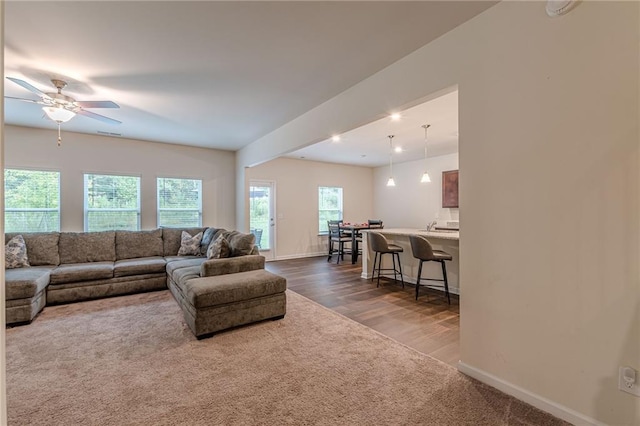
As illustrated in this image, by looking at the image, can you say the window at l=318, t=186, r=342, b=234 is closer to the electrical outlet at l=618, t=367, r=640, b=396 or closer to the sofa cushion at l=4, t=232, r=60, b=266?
the sofa cushion at l=4, t=232, r=60, b=266

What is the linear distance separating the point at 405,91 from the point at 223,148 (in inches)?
184

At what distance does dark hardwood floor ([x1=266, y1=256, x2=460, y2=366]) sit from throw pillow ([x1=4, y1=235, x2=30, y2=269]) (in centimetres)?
371

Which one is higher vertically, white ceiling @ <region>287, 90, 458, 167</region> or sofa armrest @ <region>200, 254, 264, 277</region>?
white ceiling @ <region>287, 90, 458, 167</region>

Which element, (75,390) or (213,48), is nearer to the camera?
(75,390)

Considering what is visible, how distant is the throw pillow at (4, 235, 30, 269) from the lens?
378 cm

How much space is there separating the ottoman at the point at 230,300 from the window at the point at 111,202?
2894 millimetres

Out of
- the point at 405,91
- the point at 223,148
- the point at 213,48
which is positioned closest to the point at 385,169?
the point at 223,148

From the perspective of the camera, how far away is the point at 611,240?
152cm

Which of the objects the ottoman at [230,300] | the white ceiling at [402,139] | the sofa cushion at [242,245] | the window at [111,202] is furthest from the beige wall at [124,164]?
the ottoman at [230,300]

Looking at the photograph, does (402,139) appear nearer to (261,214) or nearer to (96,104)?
(261,214)

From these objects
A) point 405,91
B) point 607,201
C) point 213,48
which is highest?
point 213,48

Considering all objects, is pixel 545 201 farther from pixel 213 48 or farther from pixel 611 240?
pixel 213 48

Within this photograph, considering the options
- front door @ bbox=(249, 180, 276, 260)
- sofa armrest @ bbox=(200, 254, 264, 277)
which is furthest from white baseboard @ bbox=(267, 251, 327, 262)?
sofa armrest @ bbox=(200, 254, 264, 277)

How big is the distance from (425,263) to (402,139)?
236 centimetres
